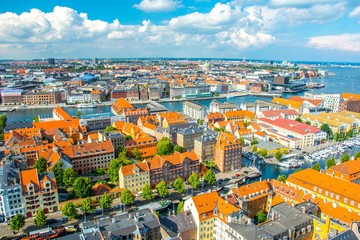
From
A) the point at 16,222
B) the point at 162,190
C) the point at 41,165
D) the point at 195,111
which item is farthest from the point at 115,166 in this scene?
the point at 195,111

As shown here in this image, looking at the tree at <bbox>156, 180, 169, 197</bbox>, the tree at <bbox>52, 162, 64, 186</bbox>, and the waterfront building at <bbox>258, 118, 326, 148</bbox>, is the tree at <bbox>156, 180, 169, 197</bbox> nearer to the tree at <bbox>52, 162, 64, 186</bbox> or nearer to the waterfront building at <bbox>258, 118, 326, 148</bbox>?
the tree at <bbox>52, 162, 64, 186</bbox>

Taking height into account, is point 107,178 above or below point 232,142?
Answer: below

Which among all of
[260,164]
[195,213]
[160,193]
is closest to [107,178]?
[160,193]

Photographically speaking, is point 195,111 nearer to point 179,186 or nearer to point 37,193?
point 179,186

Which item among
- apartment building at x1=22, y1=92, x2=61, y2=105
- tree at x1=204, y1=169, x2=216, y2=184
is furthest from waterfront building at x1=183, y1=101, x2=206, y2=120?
apartment building at x1=22, y1=92, x2=61, y2=105

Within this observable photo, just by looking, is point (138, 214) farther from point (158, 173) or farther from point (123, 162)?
point (123, 162)
